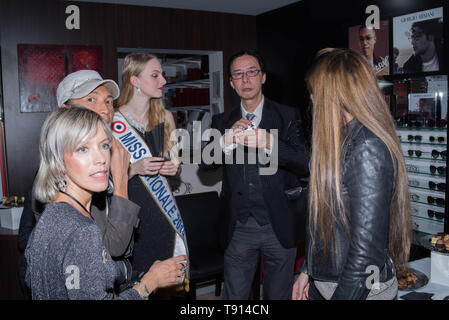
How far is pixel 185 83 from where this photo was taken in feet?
22.6

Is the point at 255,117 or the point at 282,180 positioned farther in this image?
the point at 255,117

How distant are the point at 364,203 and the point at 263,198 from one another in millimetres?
1125

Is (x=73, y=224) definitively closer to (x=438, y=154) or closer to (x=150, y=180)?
(x=150, y=180)

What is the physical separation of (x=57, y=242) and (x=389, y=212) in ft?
3.52

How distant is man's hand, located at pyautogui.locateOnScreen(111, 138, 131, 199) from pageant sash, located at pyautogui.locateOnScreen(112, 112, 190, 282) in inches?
26.8

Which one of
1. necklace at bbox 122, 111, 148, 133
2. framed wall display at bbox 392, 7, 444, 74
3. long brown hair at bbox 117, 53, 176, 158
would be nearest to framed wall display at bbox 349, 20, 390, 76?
framed wall display at bbox 392, 7, 444, 74

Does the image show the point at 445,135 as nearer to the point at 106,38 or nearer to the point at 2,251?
the point at 2,251

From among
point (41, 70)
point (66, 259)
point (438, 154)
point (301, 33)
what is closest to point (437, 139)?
point (438, 154)

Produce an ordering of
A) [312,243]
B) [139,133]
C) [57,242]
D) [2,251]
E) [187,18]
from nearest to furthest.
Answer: [57,242] → [312,243] → [139,133] → [2,251] → [187,18]

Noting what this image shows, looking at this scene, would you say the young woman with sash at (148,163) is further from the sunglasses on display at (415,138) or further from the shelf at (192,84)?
the shelf at (192,84)

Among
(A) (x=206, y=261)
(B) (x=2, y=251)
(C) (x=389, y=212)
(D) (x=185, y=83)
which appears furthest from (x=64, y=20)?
(C) (x=389, y=212)

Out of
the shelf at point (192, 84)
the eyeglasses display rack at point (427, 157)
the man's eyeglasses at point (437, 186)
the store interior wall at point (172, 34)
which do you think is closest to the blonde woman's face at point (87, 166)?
the eyeglasses display rack at point (427, 157)

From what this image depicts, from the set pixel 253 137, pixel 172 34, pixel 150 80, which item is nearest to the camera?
pixel 253 137

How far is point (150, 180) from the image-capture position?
2287 mm
